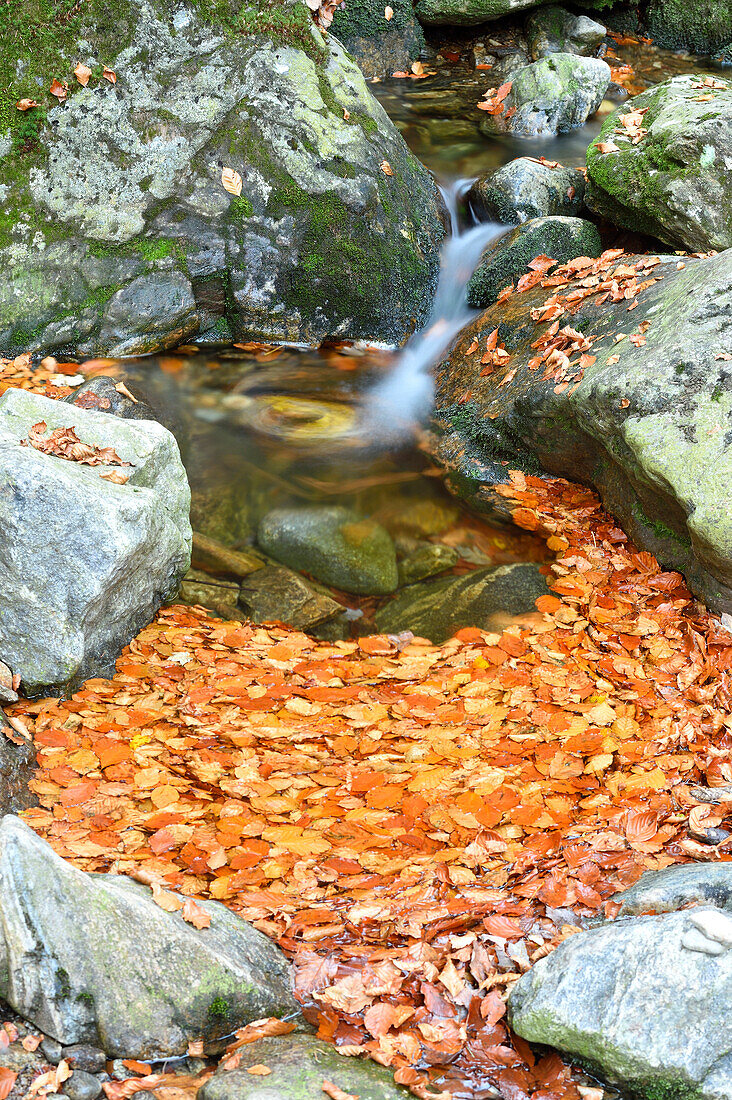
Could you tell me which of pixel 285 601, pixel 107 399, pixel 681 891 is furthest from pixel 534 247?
pixel 681 891

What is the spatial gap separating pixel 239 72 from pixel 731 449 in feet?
17.1

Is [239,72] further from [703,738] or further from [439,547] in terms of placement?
[703,738]

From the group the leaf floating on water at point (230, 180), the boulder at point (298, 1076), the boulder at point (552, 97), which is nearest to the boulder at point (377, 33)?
the boulder at point (552, 97)

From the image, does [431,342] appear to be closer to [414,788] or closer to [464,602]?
[464,602]

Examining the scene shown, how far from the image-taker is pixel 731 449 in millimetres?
4410

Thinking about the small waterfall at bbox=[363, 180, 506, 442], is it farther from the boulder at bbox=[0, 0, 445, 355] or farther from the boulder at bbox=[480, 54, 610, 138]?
the boulder at bbox=[480, 54, 610, 138]

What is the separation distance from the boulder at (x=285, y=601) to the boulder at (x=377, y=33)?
31.2 feet

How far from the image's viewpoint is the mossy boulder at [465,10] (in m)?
11.9

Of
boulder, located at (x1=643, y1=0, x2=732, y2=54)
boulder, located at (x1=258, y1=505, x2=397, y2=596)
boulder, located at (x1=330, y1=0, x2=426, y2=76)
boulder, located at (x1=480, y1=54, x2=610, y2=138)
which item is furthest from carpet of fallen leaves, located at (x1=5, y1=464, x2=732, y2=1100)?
boulder, located at (x1=643, y1=0, x2=732, y2=54)

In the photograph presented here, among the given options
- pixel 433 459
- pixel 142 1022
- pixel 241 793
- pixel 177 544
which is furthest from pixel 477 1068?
pixel 433 459

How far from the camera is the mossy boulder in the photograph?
11.9m

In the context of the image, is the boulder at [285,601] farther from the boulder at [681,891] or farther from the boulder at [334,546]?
the boulder at [681,891]

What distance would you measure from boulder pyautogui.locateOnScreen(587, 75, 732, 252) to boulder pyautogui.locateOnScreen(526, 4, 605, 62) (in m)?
5.92

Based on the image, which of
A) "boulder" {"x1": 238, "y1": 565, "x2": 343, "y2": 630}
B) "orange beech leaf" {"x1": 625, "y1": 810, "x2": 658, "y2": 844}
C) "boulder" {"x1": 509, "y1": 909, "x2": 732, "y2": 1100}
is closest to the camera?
"boulder" {"x1": 509, "y1": 909, "x2": 732, "y2": 1100}
